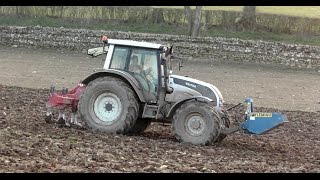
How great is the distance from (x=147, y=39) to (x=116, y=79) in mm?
22538

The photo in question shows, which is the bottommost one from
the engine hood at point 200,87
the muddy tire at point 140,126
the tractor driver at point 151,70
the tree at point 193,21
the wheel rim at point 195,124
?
the muddy tire at point 140,126

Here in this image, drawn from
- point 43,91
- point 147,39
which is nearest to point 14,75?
point 43,91

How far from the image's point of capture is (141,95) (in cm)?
834

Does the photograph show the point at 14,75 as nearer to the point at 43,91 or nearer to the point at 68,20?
the point at 43,91

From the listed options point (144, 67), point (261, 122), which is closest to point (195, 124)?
point (261, 122)

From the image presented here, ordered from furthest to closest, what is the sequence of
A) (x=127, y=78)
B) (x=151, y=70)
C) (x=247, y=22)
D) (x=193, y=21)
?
1. (x=247, y=22)
2. (x=193, y=21)
3. (x=151, y=70)
4. (x=127, y=78)

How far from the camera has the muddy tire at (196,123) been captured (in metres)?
7.83

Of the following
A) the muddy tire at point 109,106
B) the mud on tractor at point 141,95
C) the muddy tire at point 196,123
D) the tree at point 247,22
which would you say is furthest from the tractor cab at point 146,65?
the tree at point 247,22

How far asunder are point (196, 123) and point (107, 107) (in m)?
1.47

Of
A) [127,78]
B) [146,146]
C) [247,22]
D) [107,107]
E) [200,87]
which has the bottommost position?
[146,146]

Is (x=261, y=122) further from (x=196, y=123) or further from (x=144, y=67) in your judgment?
(x=144, y=67)

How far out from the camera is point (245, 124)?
8.05 metres

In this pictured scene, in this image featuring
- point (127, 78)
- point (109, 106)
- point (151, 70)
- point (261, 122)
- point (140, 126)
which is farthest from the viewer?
point (140, 126)

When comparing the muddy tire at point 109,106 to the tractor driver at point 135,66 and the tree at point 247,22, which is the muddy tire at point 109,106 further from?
the tree at point 247,22
